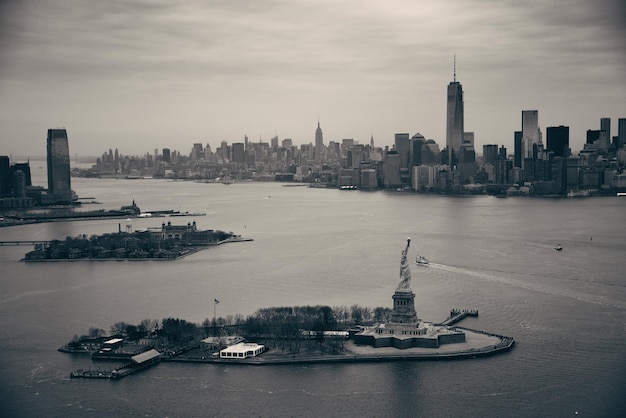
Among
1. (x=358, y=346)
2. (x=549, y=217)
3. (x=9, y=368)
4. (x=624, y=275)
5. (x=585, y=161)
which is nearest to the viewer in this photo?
(x=9, y=368)

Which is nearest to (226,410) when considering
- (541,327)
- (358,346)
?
(358,346)

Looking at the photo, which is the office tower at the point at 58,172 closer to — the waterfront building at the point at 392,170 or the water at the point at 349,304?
the water at the point at 349,304

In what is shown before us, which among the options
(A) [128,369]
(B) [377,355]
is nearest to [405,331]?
(B) [377,355]

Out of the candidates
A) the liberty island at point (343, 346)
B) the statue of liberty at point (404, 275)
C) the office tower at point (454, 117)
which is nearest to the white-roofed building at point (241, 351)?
the liberty island at point (343, 346)

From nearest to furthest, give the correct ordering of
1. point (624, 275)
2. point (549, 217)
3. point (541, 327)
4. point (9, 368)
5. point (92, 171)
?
point (9, 368) → point (541, 327) → point (624, 275) → point (549, 217) → point (92, 171)

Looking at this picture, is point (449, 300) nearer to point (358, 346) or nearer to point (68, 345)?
point (358, 346)

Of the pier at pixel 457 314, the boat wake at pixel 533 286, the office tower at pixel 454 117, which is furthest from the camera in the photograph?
the office tower at pixel 454 117
